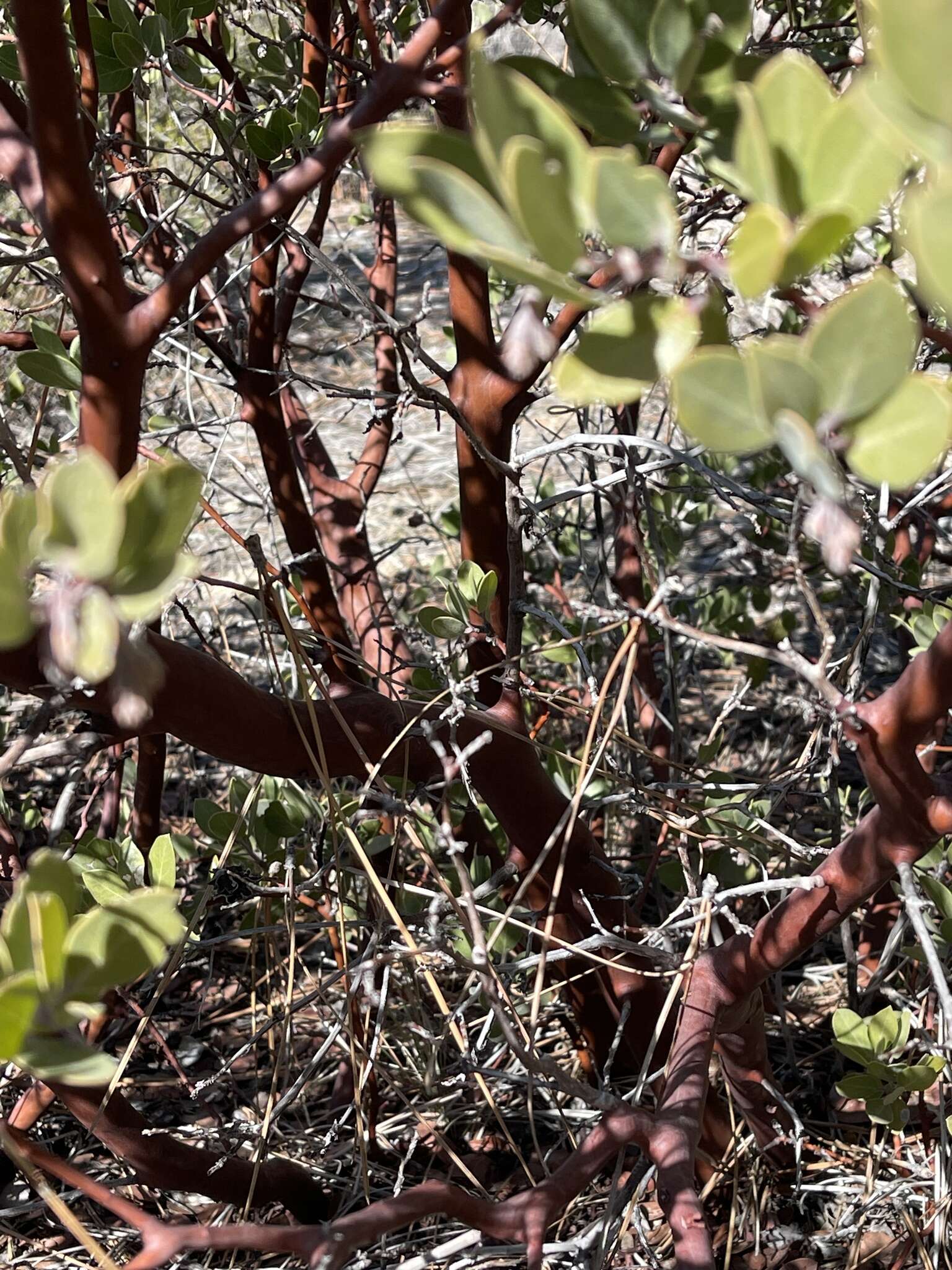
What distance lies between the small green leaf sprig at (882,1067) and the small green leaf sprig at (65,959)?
0.72 m

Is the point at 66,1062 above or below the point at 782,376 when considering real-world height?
below

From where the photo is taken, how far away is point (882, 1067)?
961 mm

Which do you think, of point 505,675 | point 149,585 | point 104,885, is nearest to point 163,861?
point 104,885

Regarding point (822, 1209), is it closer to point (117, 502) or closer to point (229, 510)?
point (117, 502)

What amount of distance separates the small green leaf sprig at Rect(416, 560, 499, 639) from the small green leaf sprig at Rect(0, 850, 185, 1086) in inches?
18.8

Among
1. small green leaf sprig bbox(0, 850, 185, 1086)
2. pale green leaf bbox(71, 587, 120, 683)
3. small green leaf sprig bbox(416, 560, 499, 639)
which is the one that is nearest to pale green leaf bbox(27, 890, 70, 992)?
small green leaf sprig bbox(0, 850, 185, 1086)

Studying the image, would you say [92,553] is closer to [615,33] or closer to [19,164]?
[615,33]

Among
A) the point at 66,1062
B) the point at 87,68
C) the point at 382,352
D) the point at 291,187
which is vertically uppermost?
the point at 87,68

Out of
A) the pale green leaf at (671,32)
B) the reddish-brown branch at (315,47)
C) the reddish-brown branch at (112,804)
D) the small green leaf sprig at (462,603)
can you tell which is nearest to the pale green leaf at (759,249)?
the pale green leaf at (671,32)

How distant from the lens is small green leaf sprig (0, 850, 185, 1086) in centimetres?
44

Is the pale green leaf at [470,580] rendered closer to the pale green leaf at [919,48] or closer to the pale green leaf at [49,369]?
the pale green leaf at [49,369]

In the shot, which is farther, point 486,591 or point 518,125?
point 486,591

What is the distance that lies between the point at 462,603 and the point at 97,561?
2.10ft

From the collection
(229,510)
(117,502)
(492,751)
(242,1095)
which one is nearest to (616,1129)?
(492,751)
